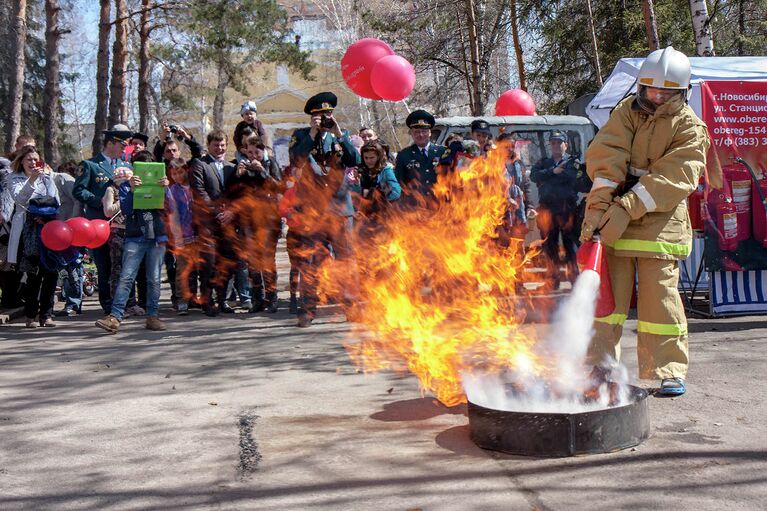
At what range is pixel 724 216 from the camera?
8891 mm

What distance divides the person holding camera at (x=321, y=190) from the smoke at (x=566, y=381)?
3758 mm

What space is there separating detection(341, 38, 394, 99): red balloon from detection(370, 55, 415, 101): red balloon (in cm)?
32

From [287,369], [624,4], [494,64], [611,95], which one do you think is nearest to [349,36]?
[494,64]

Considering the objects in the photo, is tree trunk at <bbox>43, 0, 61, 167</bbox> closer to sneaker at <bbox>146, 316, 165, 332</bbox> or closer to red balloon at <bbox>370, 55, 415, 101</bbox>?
red balloon at <bbox>370, 55, 415, 101</bbox>

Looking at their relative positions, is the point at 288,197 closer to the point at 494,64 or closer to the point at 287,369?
the point at 287,369

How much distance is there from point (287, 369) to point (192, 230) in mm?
3734

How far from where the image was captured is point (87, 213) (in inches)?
412

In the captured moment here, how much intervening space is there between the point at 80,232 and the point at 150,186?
0.92m

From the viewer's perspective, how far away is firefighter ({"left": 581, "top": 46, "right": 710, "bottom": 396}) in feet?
18.4

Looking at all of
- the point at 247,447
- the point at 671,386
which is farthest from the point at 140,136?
A: the point at 671,386

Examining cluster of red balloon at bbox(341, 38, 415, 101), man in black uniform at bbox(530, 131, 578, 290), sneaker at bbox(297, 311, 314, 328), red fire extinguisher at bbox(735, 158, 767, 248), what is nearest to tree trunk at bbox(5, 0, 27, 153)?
cluster of red balloon at bbox(341, 38, 415, 101)

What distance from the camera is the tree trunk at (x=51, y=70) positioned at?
1992 cm

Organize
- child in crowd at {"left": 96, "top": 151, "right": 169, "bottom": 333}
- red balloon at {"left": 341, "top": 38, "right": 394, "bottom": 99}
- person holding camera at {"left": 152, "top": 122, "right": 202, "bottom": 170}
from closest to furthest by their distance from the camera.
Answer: child in crowd at {"left": 96, "top": 151, "right": 169, "bottom": 333} → person holding camera at {"left": 152, "top": 122, "right": 202, "bottom": 170} → red balloon at {"left": 341, "top": 38, "right": 394, "bottom": 99}

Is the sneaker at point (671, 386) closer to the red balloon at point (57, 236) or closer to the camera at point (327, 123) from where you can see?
the camera at point (327, 123)
